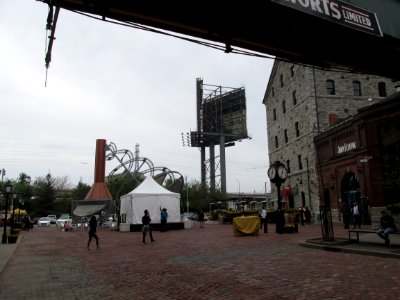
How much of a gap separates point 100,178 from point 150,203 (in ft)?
59.4

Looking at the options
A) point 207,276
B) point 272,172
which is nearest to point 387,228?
point 272,172

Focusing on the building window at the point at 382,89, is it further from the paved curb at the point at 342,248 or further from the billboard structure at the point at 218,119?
the billboard structure at the point at 218,119

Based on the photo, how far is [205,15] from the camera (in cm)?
742

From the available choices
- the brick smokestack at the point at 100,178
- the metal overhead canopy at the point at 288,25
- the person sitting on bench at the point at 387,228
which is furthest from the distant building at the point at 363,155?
the brick smokestack at the point at 100,178

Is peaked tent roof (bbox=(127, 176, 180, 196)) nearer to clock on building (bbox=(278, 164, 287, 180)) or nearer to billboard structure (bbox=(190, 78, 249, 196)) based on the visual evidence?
clock on building (bbox=(278, 164, 287, 180))

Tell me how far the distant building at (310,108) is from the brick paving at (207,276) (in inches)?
966

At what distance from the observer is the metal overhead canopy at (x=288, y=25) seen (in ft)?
23.1

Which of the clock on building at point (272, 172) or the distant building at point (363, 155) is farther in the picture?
the distant building at point (363, 155)

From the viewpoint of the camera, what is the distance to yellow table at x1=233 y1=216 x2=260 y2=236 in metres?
23.2

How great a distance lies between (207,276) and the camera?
10.1m

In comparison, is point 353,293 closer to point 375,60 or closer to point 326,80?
point 375,60

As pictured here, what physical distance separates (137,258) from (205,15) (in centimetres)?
950

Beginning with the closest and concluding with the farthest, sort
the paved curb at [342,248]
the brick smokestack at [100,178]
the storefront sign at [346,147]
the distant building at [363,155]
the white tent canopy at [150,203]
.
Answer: the paved curb at [342,248] → the distant building at [363,155] → the storefront sign at [346,147] → the white tent canopy at [150,203] → the brick smokestack at [100,178]

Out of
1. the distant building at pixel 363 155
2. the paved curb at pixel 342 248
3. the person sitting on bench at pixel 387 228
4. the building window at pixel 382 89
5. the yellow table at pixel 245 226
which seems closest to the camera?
the paved curb at pixel 342 248
